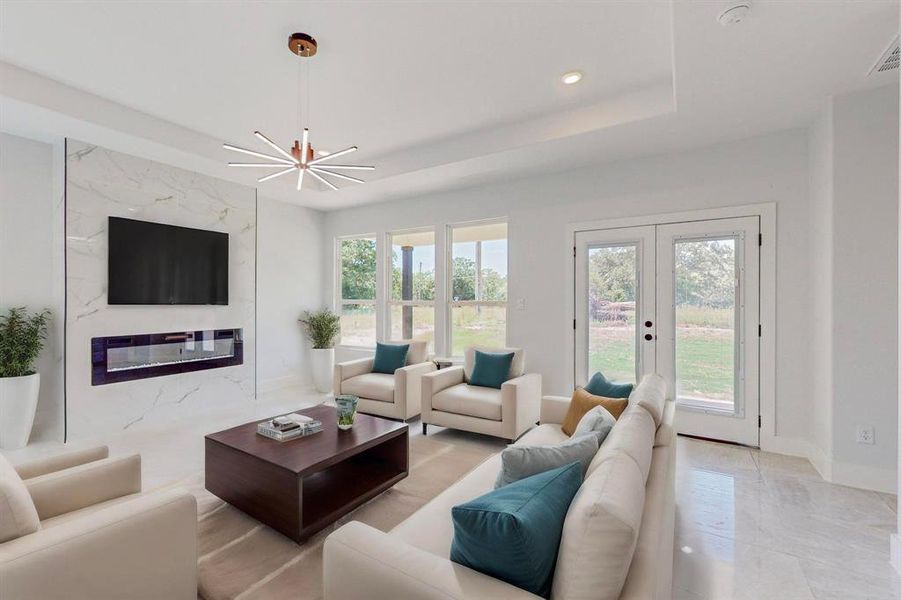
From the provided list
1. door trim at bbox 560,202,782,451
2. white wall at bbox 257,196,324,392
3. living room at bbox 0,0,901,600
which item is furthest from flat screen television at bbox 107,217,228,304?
door trim at bbox 560,202,782,451

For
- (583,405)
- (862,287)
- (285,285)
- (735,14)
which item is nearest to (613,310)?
(862,287)

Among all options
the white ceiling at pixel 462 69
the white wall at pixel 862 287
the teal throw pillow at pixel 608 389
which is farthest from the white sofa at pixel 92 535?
the white wall at pixel 862 287

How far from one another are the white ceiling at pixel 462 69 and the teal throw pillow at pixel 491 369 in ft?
6.57

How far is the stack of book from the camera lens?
2553mm

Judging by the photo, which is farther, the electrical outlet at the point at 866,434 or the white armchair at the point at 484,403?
the white armchair at the point at 484,403

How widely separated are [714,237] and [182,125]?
5.16 m

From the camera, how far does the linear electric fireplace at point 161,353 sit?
391 cm

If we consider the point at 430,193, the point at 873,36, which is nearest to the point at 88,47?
the point at 430,193

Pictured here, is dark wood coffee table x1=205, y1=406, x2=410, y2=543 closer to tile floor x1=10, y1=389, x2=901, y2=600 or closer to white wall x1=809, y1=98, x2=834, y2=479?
tile floor x1=10, y1=389, x2=901, y2=600

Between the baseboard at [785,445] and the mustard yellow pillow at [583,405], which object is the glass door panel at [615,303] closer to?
the baseboard at [785,445]

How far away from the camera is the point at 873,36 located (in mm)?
2240

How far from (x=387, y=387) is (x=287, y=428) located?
1616mm

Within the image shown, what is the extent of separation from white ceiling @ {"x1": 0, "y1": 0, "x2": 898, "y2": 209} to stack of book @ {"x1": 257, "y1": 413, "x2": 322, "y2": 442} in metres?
2.51

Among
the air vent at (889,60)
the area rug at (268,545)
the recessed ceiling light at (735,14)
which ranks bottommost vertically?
the area rug at (268,545)
